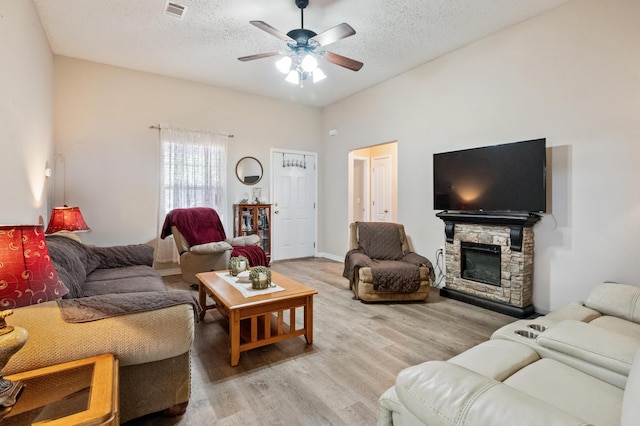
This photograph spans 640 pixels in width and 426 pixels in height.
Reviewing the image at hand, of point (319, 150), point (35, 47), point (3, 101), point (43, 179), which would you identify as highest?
point (35, 47)

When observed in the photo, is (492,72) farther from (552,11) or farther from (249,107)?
(249,107)

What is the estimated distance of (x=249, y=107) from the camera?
5.46m

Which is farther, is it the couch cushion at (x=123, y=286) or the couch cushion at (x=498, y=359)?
the couch cushion at (x=123, y=286)

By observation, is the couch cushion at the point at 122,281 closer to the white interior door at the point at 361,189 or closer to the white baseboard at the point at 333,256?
the white baseboard at the point at 333,256

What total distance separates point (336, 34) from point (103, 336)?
8.65 ft

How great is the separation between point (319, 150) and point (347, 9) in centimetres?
346

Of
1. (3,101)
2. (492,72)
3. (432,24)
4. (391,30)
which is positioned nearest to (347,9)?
(391,30)

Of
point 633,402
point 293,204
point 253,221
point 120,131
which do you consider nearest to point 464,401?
point 633,402

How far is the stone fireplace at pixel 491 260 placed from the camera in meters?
3.12

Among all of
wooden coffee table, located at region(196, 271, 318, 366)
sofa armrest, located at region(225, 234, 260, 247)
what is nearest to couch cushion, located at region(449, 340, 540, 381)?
wooden coffee table, located at region(196, 271, 318, 366)

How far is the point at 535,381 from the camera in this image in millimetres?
1208

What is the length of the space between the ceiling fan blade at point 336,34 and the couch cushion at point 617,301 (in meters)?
2.61

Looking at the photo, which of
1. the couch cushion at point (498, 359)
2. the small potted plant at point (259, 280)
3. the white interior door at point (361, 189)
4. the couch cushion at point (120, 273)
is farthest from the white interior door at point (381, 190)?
the couch cushion at point (498, 359)

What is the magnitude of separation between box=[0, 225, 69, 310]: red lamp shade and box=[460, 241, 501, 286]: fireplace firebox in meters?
3.66
